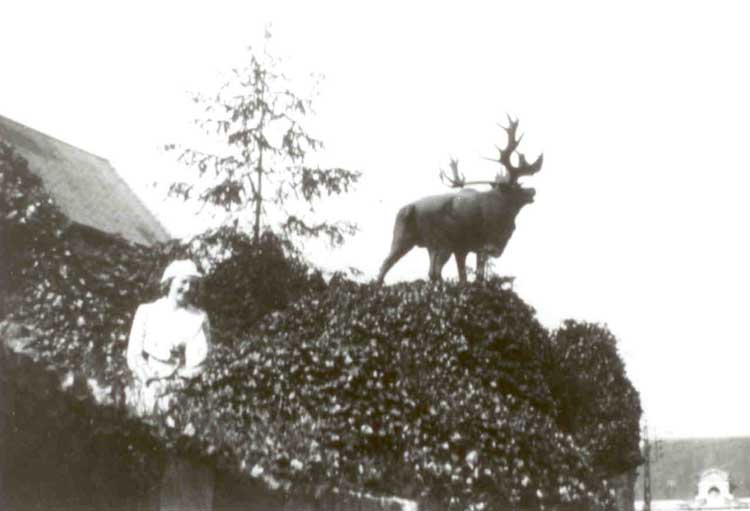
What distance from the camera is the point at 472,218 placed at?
16016 mm

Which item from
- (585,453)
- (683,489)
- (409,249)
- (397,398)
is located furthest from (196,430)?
(683,489)

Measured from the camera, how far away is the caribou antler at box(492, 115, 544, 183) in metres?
16.3

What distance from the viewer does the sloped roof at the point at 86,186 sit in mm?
29062

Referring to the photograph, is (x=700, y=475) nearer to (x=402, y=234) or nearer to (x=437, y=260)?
(x=402, y=234)

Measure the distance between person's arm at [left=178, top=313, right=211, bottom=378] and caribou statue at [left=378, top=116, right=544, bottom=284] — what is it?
6.49m

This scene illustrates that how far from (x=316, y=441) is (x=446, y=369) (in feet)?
9.47

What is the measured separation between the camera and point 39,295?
48.2ft

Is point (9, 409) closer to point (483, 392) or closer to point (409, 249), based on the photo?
point (483, 392)

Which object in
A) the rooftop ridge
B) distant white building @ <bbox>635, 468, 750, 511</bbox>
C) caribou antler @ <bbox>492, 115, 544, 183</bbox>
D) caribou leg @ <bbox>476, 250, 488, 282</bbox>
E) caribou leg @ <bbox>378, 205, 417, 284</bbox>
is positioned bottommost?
distant white building @ <bbox>635, 468, 750, 511</bbox>

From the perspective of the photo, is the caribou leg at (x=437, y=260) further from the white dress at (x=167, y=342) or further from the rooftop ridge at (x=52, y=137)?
the rooftop ridge at (x=52, y=137)

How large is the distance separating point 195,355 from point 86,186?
22.8 meters

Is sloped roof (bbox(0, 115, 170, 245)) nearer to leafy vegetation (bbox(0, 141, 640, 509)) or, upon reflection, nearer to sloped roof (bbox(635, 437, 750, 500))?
leafy vegetation (bbox(0, 141, 640, 509))

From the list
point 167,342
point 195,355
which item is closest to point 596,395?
point 195,355

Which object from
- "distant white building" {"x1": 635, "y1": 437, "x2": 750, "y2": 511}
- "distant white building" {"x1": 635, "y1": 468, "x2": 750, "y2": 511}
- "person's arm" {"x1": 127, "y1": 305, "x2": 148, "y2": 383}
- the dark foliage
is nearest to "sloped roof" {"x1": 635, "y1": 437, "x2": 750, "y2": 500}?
"distant white building" {"x1": 635, "y1": 437, "x2": 750, "y2": 511}
